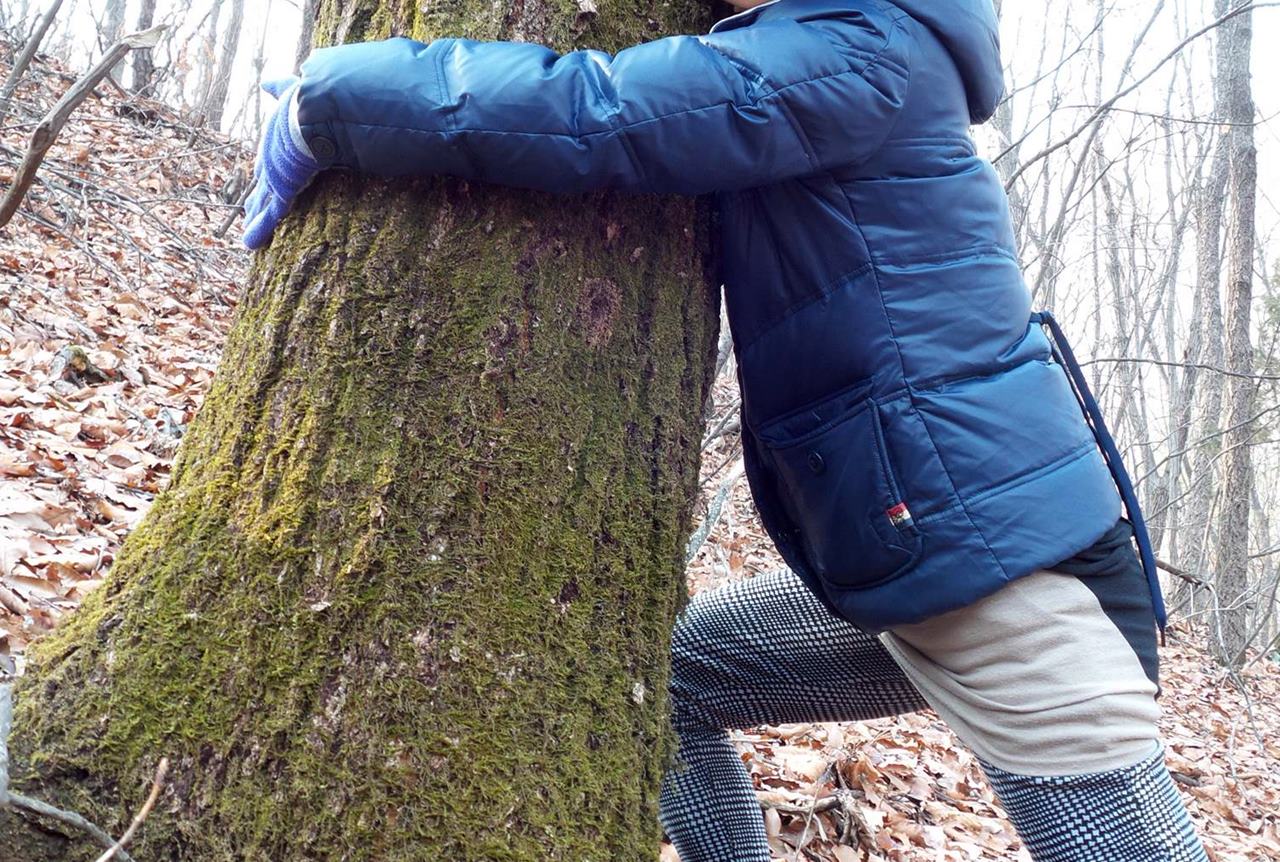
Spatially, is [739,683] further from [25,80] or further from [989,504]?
[25,80]

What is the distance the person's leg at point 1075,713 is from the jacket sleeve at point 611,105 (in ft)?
2.55

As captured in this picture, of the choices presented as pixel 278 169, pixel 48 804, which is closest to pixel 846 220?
pixel 278 169

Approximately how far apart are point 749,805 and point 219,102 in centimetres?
1210

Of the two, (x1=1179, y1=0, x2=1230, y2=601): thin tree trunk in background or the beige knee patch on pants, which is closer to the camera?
the beige knee patch on pants

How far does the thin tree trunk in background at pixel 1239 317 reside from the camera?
9.30 meters

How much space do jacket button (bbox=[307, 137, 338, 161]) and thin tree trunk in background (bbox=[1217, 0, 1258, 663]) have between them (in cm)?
981

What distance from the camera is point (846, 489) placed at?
1.47 meters

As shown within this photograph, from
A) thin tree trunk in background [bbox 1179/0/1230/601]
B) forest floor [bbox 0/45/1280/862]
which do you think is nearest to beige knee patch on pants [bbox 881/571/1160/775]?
forest floor [bbox 0/45/1280/862]

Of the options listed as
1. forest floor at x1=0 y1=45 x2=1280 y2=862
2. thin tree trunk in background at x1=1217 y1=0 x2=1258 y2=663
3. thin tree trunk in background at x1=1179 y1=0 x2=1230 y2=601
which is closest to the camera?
forest floor at x1=0 y1=45 x2=1280 y2=862

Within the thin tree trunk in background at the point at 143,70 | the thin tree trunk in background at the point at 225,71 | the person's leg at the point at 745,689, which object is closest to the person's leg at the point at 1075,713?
the person's leg at the point at 745,689

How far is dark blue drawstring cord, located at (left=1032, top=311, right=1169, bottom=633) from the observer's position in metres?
1.56

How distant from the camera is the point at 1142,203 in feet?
62.2

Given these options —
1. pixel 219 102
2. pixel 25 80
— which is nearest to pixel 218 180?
pixel 25 80

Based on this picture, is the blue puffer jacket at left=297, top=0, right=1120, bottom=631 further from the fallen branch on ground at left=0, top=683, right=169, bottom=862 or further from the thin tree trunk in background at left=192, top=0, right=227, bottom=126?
the thin tree trunk in background at left=192, top=0, right=227, bottom=126
